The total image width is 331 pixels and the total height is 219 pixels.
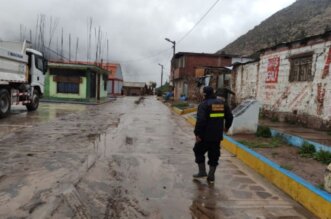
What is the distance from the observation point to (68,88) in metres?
32.0

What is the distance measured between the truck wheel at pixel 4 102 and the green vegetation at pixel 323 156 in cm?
1258

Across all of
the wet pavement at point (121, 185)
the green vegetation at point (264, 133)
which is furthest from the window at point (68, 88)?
the green vegetation at point (264, 133)

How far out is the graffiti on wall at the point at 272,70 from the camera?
15078mm

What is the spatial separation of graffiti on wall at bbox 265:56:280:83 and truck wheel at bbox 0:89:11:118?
11.5 meters

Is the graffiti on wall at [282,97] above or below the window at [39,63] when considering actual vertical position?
below

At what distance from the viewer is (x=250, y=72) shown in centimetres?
1798

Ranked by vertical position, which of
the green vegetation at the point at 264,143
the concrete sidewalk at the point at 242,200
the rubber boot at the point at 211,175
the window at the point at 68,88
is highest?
the window at the point at 68,88

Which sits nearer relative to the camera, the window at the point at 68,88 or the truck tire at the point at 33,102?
the truck tire at the point at 33,102

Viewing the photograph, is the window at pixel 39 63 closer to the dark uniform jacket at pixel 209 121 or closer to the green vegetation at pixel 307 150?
the dark uniform jacket at pixel 209 121

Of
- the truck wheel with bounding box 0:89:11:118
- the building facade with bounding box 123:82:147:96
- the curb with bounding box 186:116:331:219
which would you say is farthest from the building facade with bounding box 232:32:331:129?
the building facade with bounding box 123:82:147:96

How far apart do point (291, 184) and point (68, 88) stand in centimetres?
2851

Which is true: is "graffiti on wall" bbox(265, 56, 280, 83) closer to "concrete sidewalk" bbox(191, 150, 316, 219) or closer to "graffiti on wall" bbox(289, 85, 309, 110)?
"graffiti on wall" bbox(289, 85, 309, 110)

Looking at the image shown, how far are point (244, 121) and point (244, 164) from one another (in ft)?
9.87

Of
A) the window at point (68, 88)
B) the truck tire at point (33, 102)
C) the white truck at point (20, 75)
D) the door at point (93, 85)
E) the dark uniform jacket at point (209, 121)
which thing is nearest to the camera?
the dark uniform jacket at point (209, 121)
